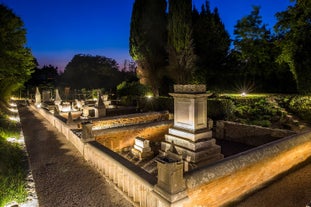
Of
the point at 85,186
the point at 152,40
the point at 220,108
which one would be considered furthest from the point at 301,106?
→ the point at 152,40

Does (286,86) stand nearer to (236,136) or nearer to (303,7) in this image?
(303,7)

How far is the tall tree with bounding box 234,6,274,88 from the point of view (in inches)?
655

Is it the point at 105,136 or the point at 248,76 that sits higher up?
the point at 248,76

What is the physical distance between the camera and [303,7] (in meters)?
10.5

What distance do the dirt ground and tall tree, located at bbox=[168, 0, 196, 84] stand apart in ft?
41.9

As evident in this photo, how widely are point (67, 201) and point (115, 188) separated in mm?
992

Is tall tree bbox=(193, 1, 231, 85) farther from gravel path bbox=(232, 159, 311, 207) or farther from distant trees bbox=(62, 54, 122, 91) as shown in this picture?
distant trees bbox=(62, 54, 122, 91)

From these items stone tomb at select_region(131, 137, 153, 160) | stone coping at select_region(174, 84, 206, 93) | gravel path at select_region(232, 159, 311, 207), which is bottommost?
gravel path at select_region(232, 159, 311, 207)

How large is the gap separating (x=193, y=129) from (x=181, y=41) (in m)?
12.6

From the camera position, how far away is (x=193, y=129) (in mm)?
6934

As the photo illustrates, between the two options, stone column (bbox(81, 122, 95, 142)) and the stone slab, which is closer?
stone column (bbox(81, 122, 95, 142))

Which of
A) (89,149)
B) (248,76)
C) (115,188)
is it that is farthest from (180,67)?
(115,188)

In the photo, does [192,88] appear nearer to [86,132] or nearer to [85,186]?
[86,132]

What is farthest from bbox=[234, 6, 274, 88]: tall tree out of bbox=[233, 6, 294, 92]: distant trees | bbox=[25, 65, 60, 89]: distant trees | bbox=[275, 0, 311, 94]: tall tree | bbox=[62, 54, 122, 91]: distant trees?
bbox=[25, 65, 60, 89]: distant trees
